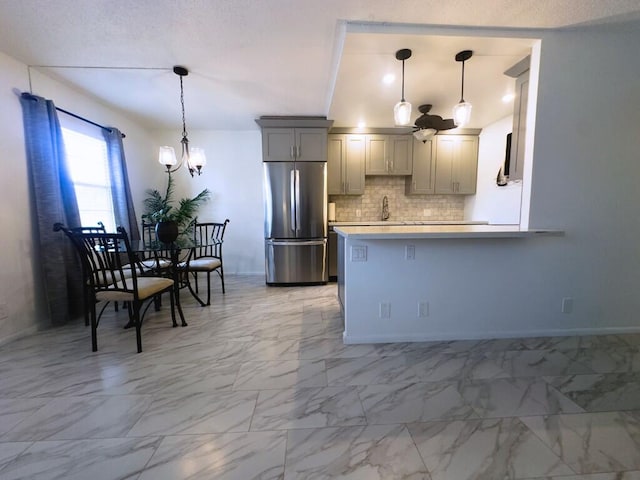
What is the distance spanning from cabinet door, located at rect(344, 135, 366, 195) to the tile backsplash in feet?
0.94

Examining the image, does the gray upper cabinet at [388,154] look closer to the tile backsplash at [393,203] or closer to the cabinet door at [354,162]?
the cabinet door at [354,162]

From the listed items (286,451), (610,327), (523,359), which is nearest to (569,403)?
(523,359)

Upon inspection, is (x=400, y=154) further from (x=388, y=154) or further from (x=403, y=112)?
(x=403, y=112)

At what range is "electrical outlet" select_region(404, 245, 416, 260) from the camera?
6.99 ft

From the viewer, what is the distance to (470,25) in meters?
1.90

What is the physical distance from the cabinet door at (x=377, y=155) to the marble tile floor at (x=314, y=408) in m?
2.81

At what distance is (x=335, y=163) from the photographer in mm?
4141

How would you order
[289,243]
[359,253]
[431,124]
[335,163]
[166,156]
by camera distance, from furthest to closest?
[335,163] < [289,243] < [166,156] < [431,124] < [359,253]

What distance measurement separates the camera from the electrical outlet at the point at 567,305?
225 cm

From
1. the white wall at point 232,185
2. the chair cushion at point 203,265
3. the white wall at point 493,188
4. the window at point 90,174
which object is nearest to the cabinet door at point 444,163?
the white wall at point 493,188

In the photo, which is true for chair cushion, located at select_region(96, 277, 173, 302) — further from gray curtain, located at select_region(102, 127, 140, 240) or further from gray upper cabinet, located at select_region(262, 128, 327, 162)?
gray upper cabinet, located at select_region(262, 128, 327, 162)

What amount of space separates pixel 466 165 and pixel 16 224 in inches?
217

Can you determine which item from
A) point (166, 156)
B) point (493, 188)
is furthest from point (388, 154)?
point (166, 156)

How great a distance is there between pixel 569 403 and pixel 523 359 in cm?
46
